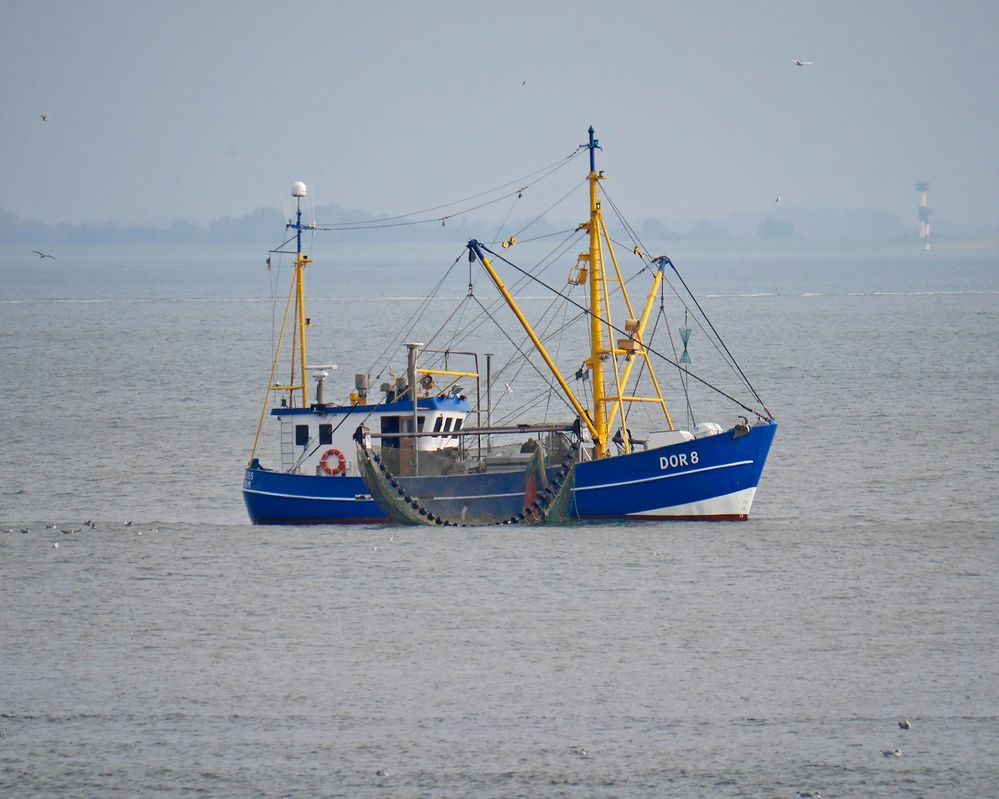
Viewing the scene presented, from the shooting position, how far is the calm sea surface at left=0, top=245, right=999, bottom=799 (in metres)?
18.6

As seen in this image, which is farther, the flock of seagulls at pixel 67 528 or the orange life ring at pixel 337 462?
the orange life ring at pixel 337 462

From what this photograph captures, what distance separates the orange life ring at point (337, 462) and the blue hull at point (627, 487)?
818 millimetres

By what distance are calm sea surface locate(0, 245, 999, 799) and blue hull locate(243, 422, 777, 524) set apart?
1.71 ft

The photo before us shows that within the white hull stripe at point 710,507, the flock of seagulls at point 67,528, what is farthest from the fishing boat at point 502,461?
the flock of seagulls at point 67,528

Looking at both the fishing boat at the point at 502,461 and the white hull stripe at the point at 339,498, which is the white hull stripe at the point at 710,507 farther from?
the white hull stripe at the point at 339,498

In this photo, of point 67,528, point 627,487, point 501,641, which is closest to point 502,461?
point 627,487

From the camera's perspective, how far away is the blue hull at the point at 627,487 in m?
33.7

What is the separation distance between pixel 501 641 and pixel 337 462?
13.0 m

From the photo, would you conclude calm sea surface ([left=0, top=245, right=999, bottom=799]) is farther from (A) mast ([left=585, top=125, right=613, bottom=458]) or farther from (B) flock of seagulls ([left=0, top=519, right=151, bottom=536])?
(A) mast ([left=585, top=125, right=613, bottom=458])

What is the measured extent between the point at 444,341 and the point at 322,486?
2762 inches

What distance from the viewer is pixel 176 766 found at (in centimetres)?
1859

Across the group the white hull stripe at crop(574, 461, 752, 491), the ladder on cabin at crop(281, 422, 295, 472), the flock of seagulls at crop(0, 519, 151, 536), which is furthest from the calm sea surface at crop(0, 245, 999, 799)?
the ladder on cabin at crop(281, 422, 295, 472)

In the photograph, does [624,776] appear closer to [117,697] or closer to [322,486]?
[117,697]

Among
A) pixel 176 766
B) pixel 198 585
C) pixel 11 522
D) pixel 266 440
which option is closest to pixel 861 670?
pixel 176 766
